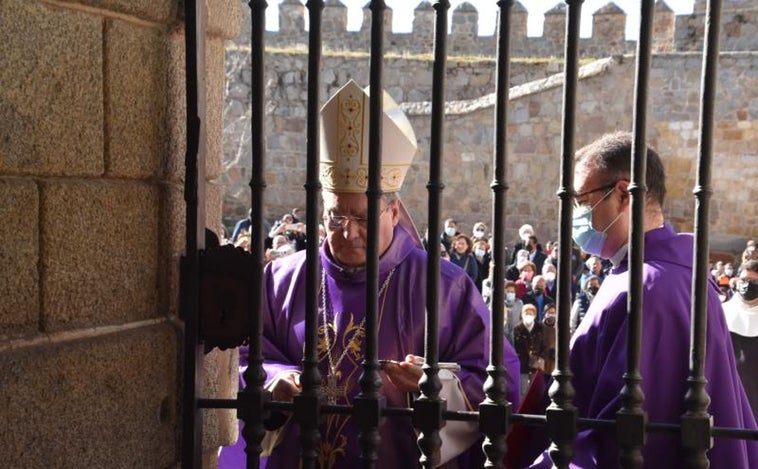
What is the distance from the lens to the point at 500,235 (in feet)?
6.82

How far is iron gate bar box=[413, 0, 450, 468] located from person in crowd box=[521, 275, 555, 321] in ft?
25.3

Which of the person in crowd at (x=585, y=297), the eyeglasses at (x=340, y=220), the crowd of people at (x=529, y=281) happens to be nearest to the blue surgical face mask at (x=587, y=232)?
the eyeglasses at (x=340, y=220)

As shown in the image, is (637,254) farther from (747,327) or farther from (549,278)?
(549,278)

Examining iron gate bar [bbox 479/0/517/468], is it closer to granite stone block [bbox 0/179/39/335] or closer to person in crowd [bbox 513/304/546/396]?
granite stone block [bbox 0/179/39/335]

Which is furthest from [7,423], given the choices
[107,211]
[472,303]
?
[472,303]

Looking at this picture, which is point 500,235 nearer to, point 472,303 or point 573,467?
point 573,467

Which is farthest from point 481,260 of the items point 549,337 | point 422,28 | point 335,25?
point 422,28

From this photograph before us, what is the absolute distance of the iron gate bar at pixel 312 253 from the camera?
217 cm

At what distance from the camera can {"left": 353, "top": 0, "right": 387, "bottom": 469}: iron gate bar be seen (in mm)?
2127

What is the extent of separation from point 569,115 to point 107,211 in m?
0.95

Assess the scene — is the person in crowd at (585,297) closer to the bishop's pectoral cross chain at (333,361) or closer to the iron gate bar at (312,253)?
the bishop's pectoral cross chain at (333,361)

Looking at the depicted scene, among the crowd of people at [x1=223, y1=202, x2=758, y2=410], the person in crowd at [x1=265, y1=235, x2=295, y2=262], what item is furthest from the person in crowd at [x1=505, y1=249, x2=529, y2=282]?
the person in crowd at [x1=265, y1=235, x2=295, y2=262]

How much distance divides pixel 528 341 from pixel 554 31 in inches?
674

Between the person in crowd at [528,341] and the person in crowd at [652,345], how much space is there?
547 cm
